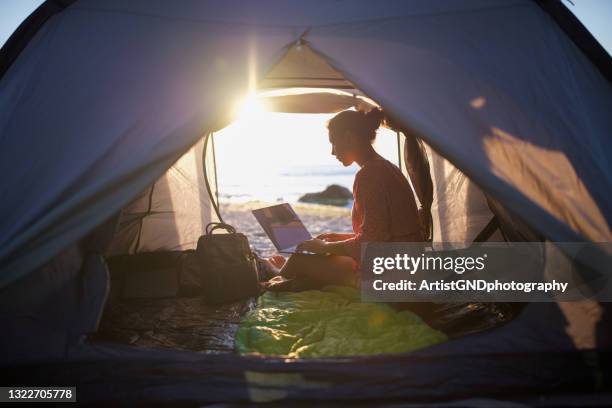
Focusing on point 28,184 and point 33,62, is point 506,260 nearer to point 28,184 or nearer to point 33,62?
point 28,184

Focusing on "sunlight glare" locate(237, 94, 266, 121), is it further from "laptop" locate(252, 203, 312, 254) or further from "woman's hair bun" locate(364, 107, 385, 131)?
"woman's hair bun" locate(364, 107, 385, 131)

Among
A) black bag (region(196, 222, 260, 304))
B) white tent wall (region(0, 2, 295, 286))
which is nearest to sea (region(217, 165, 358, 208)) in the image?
black bag (region(196, 222, 260, 304))

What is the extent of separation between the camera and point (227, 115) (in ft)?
6.79

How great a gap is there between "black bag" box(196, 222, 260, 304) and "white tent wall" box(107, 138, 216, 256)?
0.80 m

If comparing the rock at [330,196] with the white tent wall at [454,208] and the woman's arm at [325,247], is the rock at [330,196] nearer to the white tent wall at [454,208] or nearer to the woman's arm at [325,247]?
the white tent wall at [454,208]

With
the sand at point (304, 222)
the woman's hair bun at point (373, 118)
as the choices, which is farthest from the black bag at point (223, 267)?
the sand at point (304, 222)

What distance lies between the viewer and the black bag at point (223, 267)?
2.95 metres

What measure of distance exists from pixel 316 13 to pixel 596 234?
1.58m

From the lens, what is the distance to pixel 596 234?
1866 mm

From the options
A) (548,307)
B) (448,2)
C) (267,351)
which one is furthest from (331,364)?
(448,2)

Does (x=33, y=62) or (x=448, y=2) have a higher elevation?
(x=448, y=2)

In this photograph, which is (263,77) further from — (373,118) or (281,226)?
(281,226)

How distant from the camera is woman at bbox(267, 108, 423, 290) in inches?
103

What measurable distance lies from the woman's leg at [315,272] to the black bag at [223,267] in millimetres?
217
